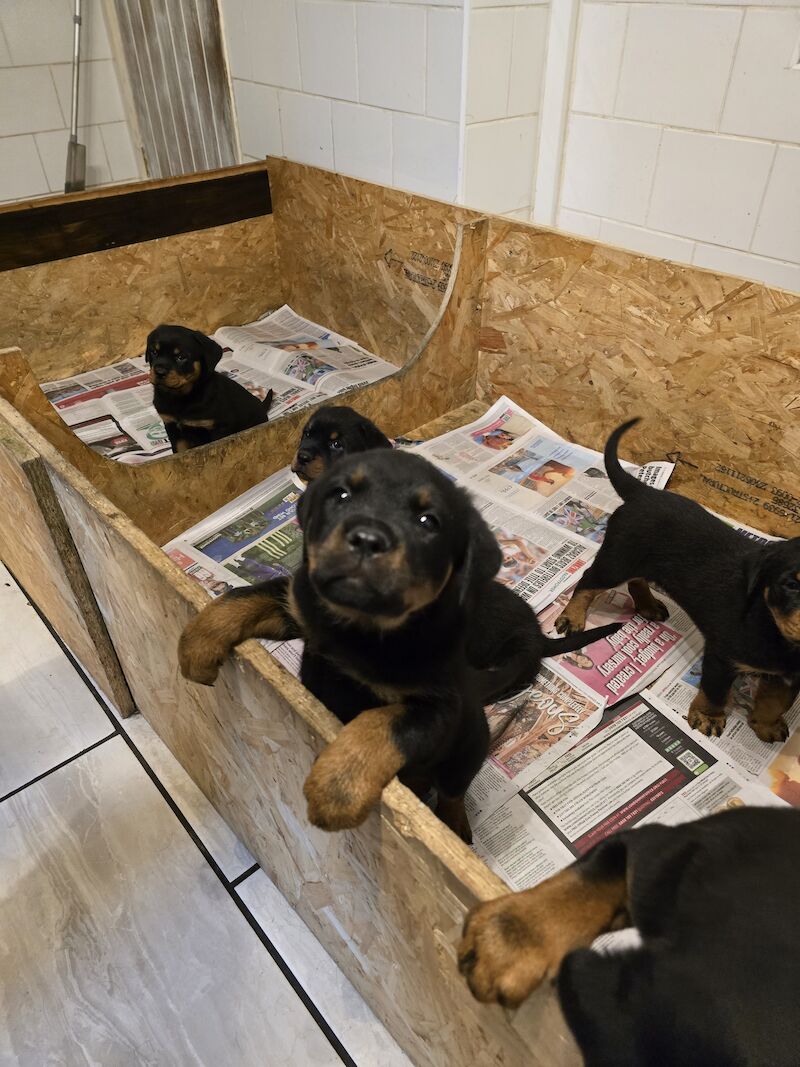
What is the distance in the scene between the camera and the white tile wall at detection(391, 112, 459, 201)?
2168 mm

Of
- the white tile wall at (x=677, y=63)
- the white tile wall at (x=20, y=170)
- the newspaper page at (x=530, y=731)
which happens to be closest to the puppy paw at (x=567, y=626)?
the newspaper page at (x=530, y=731)

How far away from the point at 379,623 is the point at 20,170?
3.47 m

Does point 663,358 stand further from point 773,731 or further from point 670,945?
→ point 670,945

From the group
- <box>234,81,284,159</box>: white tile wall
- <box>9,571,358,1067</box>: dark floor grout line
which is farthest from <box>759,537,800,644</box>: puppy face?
<box>234,81,284,159</box>: white tile wall

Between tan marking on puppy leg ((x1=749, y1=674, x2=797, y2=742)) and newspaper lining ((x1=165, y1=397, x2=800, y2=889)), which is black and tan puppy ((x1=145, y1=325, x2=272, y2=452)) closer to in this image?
newspaper lining ((x1=165, y1=397, x2=800, y2=889))

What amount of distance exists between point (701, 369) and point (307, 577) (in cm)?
134

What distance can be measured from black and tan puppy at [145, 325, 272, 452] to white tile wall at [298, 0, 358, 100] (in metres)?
1.05

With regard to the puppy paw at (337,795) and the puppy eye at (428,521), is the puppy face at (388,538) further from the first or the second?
the puppy paw at (337,795)

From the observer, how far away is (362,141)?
2.41 metres

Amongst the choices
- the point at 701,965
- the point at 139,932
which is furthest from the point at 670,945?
the point at 139,932

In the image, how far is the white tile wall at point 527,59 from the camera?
2074 mm

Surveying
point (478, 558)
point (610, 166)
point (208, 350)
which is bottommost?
point (208, 350)

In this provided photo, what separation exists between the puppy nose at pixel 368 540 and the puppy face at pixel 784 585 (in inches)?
30.9

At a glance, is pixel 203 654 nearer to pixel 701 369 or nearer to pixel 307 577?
pixel 307 577
